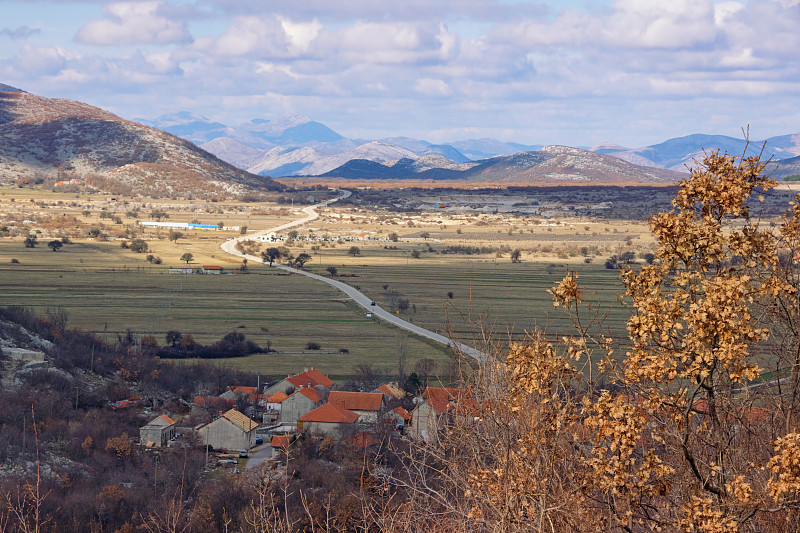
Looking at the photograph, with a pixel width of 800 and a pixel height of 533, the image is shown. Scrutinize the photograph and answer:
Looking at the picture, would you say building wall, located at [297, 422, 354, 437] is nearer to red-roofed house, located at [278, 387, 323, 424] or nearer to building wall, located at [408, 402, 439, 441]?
red-roofed house, located at [278, 387, 323, 424]

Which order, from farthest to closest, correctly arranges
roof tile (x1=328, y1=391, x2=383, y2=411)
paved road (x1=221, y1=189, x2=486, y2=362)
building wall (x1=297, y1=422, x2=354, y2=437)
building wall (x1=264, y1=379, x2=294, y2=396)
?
paved road (x1=221, y1=189, x2=486, y2=362) < building wall (x1=264, y1=379, x2=294, y2=396) < roof tile (x1=328, y1=391, x2=383, y2=411) < building wall (x1=297, y1=422, x2=354, y2=437)

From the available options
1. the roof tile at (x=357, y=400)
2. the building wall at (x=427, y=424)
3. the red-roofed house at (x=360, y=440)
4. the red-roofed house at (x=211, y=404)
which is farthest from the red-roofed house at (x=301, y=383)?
the building wall at (x=427, y=424)

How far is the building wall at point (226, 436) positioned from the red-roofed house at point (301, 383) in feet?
21.0

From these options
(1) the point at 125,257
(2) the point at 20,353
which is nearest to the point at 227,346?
(2) the point at 20,353

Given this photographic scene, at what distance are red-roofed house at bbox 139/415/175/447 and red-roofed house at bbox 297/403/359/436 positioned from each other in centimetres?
497

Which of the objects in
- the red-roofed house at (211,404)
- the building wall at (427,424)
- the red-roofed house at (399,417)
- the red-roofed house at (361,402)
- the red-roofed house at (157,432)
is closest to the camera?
the building wall at (427,424)

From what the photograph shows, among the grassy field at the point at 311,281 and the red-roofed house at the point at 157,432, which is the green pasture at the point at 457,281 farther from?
the red-roofed house at the point at 157,432

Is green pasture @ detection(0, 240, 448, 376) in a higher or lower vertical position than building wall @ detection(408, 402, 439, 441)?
lower

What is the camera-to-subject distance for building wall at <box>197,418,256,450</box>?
97.4 ft

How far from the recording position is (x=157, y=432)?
2941cm

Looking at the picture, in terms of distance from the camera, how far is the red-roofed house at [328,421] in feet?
101

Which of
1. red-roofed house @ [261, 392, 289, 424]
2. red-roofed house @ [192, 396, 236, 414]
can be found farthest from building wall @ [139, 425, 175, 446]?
red-roofed house @ [261, 392, 289, 424]

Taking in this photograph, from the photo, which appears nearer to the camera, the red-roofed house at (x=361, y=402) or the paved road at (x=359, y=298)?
the red-roofed house at (x=361, y=402)

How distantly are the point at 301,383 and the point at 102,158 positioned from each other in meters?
155
